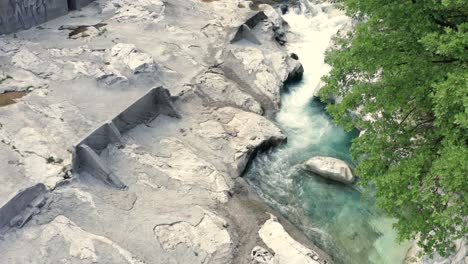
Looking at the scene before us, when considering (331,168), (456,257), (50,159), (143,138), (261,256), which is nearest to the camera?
(456,257)

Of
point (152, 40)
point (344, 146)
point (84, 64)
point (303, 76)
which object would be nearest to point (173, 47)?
point (152, 40)

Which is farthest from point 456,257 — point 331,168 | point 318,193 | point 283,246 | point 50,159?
point 50,159

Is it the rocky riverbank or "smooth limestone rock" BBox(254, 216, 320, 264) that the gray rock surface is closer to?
the rocky riverbank

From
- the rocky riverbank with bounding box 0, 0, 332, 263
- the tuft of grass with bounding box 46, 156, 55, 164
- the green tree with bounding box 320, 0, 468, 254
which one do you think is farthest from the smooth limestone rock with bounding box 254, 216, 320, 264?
the tuft of grass with bounding box 46, 156, 55, 164

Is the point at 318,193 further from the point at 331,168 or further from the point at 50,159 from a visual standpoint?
the point at 50,159

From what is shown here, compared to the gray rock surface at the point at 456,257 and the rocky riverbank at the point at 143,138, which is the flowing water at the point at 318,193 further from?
the gray rock surface at the point at 456,257

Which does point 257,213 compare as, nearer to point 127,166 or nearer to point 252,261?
point 252,261
